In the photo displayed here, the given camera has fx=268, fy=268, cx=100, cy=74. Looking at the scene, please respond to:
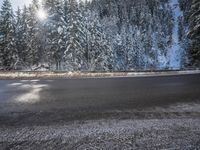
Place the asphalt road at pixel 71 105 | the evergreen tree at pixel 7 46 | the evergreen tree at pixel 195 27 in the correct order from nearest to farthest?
the asphalt road at pixel 71 105, the evergreen tree at pixel 195 27, the evergreen tree at pixel 7 46

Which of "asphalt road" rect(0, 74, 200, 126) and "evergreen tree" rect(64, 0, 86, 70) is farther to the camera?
"evergreen tree" rect(64, 0, 86, 70)

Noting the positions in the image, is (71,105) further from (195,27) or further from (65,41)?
(65,41)

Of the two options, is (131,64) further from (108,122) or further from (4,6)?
(108,122)

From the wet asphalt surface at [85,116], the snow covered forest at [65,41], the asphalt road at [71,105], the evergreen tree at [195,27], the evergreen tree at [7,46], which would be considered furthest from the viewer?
the evergreen tree at [7,46]

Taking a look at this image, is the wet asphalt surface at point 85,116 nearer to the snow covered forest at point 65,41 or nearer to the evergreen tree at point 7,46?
the snow covered forest at point 65,41

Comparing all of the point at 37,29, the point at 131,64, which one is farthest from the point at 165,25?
the point at 37,29

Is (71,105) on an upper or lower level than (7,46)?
lower

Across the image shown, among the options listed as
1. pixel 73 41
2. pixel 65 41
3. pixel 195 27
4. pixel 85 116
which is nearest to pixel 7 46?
pixel 65 41

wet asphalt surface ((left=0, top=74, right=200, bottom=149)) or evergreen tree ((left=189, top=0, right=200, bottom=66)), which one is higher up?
evergreen tree ((left=189, top=0, right=200, bottom=66))

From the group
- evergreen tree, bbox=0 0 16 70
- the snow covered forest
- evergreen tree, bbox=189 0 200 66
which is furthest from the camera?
evergreen tree, bbox=0 0 16 70

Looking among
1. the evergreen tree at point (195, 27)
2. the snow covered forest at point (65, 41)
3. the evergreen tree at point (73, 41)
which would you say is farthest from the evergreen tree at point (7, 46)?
the evergreen tree at point (195, 27)

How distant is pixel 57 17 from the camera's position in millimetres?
47219

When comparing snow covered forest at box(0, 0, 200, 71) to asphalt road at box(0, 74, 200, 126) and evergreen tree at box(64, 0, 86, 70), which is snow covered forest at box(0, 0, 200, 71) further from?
asphalt road at box(0, 74, 200, 126)

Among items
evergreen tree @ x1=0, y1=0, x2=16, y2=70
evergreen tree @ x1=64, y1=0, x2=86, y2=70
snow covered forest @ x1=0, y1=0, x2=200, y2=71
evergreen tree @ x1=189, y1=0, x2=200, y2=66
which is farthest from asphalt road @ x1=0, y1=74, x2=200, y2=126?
evergreen tree @ x1=0, y1=0, x2=16, y2=70
